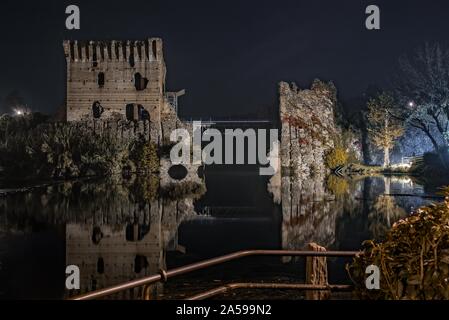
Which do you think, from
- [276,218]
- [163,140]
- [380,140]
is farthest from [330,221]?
[380,140]

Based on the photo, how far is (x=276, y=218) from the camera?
1902 centimetres

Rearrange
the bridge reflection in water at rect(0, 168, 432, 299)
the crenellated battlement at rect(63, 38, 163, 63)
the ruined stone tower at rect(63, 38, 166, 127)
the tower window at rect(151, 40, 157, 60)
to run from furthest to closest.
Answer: the crenellated battlement at rect(63, 38, 163, 63), the tower window at rect(151, 40, 157, 60), the ruined stone tower at rect(63, 38, 166, 127), the bridge reflection in water at rect(0, 168, 432, 299)

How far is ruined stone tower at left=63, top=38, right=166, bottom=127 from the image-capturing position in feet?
170

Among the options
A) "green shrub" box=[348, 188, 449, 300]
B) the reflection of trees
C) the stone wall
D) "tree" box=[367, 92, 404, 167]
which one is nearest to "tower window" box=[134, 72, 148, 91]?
the stone wall

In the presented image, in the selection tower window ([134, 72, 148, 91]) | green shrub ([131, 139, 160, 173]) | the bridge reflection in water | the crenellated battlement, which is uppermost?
the crenellated battlement

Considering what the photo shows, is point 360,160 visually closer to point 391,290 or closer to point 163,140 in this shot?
point 163,140

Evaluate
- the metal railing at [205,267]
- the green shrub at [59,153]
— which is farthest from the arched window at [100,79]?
the metal railing at [205,267]

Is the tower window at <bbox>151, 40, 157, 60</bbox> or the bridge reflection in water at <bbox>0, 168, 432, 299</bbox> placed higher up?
the tower window at <bbox>151, 40, 157, 60</bbox>

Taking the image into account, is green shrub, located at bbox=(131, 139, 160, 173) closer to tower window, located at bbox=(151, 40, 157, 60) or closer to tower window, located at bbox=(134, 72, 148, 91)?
tower window, located at bbox=(134, 72, 148, 91)

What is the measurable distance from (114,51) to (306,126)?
77.8 feet

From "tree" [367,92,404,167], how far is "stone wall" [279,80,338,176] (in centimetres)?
458

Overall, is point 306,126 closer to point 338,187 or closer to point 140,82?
point 140,82

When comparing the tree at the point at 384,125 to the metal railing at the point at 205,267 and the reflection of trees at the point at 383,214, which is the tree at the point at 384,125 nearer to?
the reflection of trees at the point at 383,214

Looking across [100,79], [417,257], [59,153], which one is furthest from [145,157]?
[417,257]
